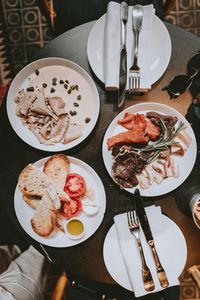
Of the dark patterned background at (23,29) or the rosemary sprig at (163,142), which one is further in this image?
the dark patterned background at (23,29)

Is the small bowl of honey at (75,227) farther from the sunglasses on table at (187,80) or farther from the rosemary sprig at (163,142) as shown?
the sunglasses on table at (187,80)

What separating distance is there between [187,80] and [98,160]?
56 centimetres

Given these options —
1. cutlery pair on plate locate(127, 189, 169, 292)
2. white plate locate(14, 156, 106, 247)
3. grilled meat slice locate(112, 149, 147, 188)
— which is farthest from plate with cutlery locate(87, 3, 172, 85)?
cutlery pair on plate locate(127, 189, 169, 292)

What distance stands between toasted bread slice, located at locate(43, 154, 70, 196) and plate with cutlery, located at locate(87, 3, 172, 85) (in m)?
0.41

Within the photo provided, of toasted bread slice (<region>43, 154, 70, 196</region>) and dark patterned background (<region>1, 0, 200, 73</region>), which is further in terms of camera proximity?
dark patterned background (<region>1, 0, 200, 73</region>)

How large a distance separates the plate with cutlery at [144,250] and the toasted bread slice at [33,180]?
14.3 inches

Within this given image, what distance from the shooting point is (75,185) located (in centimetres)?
199

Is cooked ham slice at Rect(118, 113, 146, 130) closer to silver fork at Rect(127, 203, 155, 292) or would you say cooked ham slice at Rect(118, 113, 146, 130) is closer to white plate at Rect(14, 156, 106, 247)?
white plate at Rect(14, 156, 106, 247)

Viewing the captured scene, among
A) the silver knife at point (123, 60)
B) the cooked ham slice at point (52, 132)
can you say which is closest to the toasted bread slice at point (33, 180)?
the cooked ham slice at point (52, 132)

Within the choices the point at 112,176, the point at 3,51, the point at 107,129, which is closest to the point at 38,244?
the point at 112,176

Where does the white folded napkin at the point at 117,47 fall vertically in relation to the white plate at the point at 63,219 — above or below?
above

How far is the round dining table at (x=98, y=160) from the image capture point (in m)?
2.00

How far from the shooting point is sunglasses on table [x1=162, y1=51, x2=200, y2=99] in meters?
2.00

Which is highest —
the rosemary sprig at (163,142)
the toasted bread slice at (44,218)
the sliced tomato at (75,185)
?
the rosemary sprig at (163,142)
